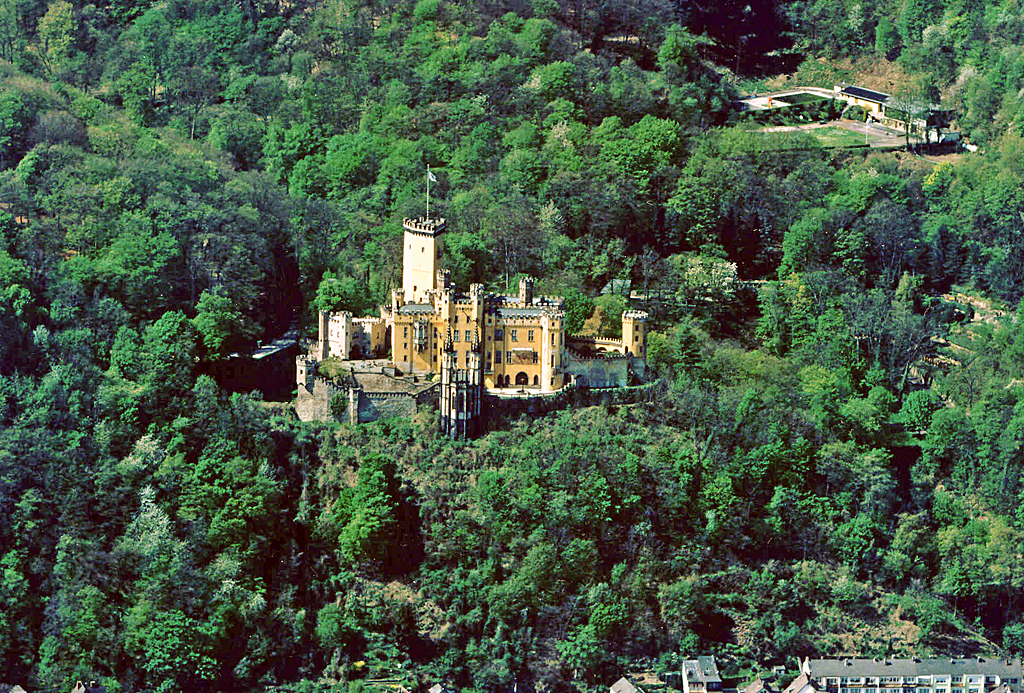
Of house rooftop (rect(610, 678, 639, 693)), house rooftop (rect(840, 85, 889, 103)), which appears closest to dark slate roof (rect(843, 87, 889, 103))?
house rooftop (rect(840, 85, 889, 103))

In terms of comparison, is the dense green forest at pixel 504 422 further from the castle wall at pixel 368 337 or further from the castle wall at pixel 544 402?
the castle wall at pixel 368 337

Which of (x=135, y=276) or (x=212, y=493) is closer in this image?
(x=212, y=493)

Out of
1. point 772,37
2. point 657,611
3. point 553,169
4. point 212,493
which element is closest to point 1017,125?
point 772,37

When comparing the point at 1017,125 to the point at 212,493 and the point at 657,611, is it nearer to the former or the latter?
the point at 657,611

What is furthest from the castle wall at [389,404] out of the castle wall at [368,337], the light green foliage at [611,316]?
the light green foliage at [611,316]

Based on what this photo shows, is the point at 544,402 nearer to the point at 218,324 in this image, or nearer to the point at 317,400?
the point at 317,400

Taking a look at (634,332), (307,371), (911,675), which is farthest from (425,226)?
(911,675)

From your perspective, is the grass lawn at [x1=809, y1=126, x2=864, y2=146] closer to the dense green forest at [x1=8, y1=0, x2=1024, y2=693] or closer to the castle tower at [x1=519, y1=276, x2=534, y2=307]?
the dense green forest at [x1=8, y1=0, x2=1024, y2=693]
